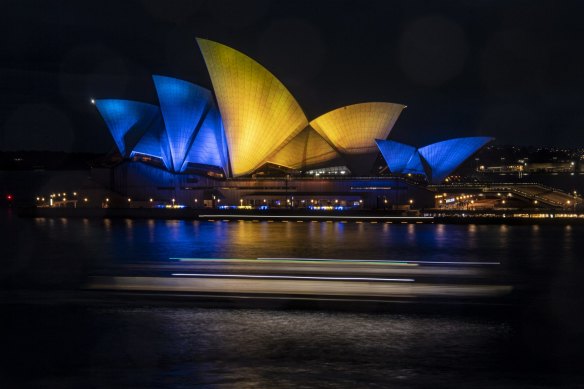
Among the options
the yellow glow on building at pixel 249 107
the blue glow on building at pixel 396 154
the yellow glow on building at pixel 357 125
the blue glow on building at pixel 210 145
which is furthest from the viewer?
the blue glow on building at pixel 396 154

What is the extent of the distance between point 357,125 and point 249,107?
1318 cm

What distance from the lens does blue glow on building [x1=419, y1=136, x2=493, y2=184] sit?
63938 millimetres

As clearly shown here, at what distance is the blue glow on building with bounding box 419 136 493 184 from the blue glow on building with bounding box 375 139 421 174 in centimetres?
200

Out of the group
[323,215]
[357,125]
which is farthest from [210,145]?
[357,125]

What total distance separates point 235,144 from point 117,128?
10473 mm

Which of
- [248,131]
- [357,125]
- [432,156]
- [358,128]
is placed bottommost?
[432,156]

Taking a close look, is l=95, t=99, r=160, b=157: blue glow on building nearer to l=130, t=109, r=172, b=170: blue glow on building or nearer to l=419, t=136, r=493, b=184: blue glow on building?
l=130, t=109, r=172, b=170: blue glow on building

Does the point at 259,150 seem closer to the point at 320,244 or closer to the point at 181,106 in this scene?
the point at 181,106

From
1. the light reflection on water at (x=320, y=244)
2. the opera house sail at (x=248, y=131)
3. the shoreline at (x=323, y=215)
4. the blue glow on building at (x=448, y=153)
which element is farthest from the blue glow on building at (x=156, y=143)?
the blue glow on building at (x=448, y=153)

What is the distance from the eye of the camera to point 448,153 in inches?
2569

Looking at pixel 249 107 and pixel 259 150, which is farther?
pixel 259 150

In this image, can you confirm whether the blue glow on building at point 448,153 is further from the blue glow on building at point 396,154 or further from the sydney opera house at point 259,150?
the blue glow on building at point 396,154

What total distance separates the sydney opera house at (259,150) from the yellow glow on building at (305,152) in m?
0.11

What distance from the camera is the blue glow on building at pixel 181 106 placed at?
49844 mm
